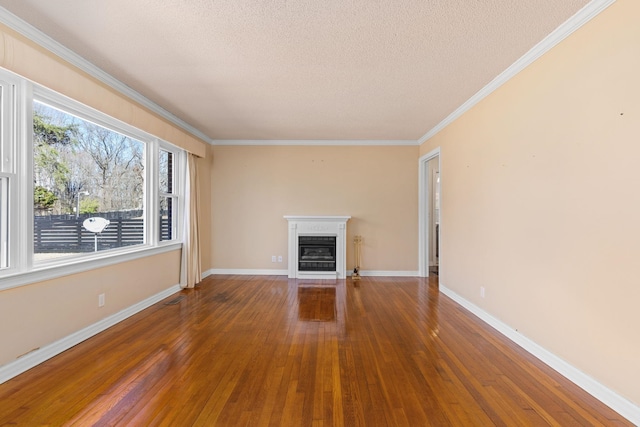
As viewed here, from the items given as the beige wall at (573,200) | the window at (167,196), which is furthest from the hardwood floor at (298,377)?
the window at (167,196)

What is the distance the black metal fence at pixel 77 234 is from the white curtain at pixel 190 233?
2.75ft

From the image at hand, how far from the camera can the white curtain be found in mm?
4707

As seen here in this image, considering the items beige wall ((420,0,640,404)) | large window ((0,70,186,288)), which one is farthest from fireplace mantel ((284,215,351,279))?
beige wall ((420,0,640,404))

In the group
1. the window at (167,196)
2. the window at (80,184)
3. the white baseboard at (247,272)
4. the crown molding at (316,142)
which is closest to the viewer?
the window at (80,184)

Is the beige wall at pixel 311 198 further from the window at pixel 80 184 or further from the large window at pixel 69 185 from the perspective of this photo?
the window at pixel 80 184

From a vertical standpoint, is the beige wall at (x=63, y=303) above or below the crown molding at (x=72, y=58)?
below

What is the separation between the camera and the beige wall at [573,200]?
1815mm

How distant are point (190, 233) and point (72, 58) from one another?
8.97 feet

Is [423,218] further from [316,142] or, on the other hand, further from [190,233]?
[190,233]

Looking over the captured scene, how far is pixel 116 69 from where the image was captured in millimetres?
2928

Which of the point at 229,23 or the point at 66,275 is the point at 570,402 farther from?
the point at 66,275

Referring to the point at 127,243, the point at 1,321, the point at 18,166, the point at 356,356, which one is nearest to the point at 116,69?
the point at 18,166

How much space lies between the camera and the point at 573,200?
219 cm

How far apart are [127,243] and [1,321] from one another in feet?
5.34
